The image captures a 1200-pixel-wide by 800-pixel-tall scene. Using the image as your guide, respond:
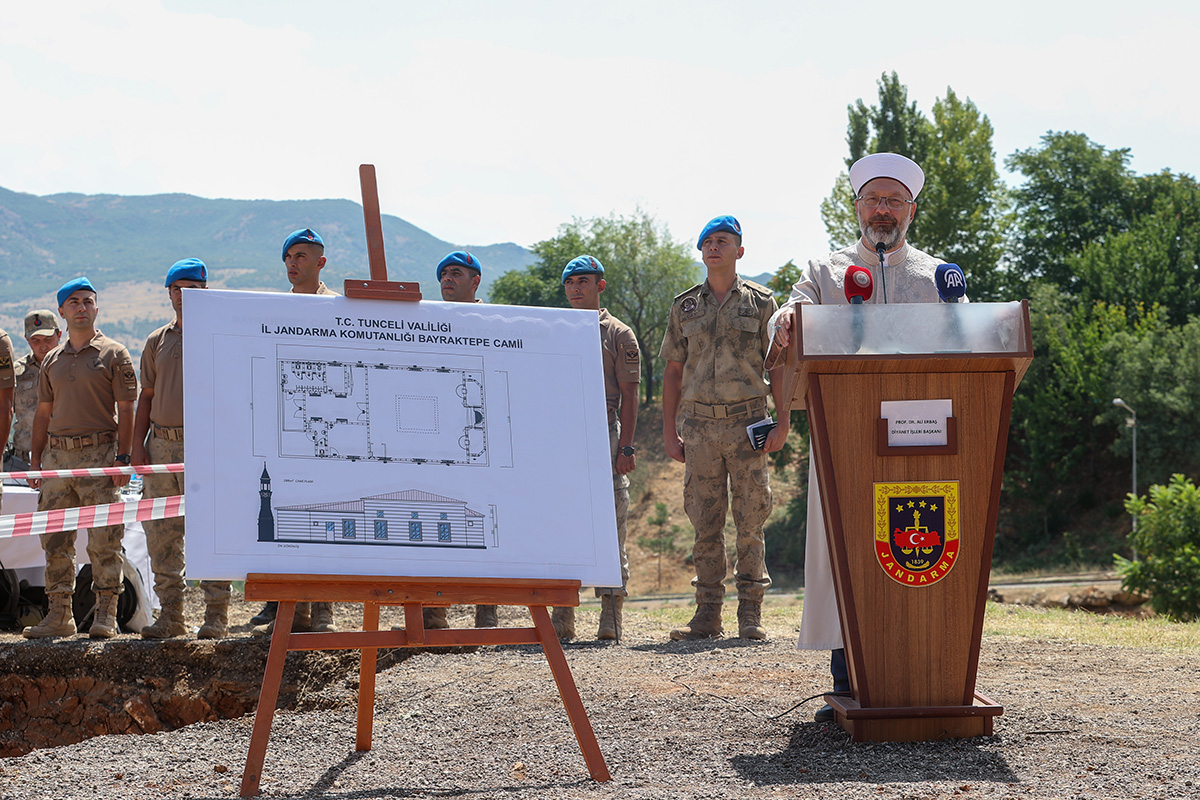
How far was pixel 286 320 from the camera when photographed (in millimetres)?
3777

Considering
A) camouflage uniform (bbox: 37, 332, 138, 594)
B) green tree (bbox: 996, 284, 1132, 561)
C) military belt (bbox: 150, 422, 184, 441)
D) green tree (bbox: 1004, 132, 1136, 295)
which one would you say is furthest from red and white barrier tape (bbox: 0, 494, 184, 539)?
green tree (bbox: 1004, 132, 1136, 295)

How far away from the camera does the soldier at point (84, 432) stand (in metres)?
6.62

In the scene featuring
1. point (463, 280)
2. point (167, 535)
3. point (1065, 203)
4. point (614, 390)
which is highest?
point (1065, 203)

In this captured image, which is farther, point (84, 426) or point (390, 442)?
point (84, 426)

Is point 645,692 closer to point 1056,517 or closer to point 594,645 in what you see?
point 594,645

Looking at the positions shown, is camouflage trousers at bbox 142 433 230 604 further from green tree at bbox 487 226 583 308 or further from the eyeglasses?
green tree at bbox 487 226 583 308

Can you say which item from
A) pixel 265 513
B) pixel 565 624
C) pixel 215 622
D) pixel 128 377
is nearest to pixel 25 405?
pixel 128 377

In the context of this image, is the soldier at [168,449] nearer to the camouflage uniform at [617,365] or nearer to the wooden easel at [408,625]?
the camouflage uniform at [617,365]

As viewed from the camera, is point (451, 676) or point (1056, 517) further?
point (1056, 517)

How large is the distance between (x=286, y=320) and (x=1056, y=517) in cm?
3502

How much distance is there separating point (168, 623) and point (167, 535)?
20.1 inches

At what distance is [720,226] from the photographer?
6234mm

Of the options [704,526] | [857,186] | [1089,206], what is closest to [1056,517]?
[1089,206]

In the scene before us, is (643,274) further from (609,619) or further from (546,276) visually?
(609,619)
